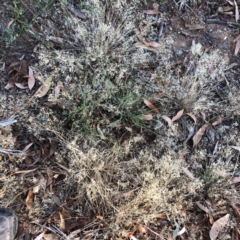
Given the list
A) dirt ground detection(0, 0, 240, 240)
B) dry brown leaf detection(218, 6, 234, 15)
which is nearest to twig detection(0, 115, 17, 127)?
dirt ground detection(0, 0, 240, 240)

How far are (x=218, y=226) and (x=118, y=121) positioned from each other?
97cm

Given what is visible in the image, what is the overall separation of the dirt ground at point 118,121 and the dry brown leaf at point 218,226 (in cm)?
1

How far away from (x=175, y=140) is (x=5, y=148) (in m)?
1.18

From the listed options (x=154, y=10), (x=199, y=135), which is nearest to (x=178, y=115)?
(x=199, y=135)

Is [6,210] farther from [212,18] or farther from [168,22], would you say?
[212,18]

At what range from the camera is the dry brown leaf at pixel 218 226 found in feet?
7.40

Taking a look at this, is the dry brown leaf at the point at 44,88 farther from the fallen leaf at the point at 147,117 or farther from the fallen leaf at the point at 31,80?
the fallen leaf at the point at 147,117

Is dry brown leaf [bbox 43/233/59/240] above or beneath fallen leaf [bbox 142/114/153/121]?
beneath

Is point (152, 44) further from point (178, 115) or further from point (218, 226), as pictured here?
point (218, 226)

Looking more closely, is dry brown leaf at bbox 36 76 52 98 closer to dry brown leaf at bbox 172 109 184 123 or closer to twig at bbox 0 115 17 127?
twig at bbox 0 115 17 127

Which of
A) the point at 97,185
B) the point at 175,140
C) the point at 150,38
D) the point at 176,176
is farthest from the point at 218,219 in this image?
the point at 150,38

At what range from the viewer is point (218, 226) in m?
2.27

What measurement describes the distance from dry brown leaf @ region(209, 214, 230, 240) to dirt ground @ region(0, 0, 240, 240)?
1cm

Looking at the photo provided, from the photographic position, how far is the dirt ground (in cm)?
221
